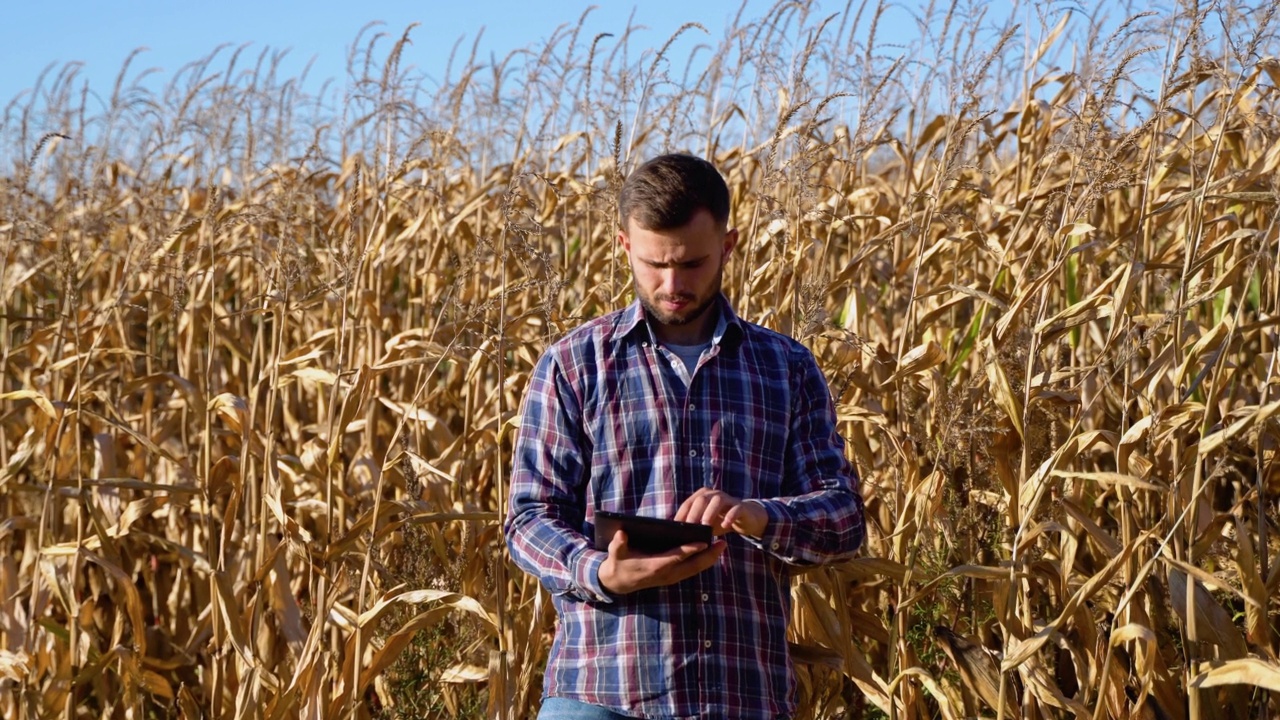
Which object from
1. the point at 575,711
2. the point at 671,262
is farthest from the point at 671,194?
the point at 575,711

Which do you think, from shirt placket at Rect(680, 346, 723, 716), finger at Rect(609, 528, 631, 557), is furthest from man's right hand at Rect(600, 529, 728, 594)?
shirt placket at Rect(680, 346, 723, 716)

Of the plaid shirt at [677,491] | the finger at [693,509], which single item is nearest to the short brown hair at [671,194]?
the plaid shirt at [677,491]

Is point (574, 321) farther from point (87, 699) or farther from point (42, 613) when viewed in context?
point (87, 699)

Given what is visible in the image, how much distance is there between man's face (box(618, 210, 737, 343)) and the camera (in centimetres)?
213

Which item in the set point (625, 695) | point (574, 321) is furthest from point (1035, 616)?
point (625, 695)

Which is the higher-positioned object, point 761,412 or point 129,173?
point 129,173

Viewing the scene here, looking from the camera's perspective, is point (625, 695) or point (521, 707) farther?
point (521, 707)

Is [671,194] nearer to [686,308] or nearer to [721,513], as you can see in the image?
[686,308]

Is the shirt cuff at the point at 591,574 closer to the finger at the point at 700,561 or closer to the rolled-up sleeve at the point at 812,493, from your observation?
the finger at the point at 700,561

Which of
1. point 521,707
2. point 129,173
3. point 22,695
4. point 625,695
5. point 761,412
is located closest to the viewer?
point 625,695

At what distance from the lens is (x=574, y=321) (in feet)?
11.6

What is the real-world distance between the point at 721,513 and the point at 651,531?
12 cm

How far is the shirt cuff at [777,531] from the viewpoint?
2.07 metres

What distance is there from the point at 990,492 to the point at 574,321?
1.19 meters
